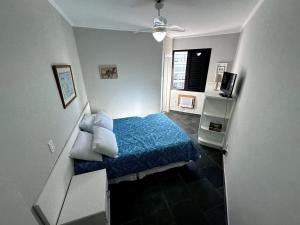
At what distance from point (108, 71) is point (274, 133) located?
3.23 metres

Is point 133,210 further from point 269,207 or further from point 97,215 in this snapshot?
point 269,207

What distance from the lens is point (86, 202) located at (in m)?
1.30

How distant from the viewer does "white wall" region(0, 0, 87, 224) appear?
79 cm

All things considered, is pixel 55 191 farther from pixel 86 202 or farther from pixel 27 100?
pixel 27 100

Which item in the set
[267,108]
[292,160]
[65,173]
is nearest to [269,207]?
[292,160]

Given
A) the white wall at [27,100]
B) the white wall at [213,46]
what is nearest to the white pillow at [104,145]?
the white wall at [27,100]

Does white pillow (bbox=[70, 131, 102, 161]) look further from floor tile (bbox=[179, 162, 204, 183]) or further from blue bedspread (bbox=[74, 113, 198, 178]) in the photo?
floor tile (bbox=[179, 162, 204, 183])

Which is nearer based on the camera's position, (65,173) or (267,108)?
(267,108)

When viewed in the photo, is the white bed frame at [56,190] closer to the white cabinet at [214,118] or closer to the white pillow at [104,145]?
the white pillow at [104,145]

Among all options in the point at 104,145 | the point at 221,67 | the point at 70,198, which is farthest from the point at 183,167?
the point at 221,67

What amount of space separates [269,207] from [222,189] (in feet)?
4.03

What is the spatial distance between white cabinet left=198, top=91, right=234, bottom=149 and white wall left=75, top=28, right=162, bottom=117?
4.93ft

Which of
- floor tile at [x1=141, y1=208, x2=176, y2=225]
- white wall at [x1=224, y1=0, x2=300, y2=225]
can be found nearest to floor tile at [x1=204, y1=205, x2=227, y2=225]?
white wall at [x1=224, y1=0, x2=300, y2=225]

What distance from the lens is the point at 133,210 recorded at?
1.70 meters
